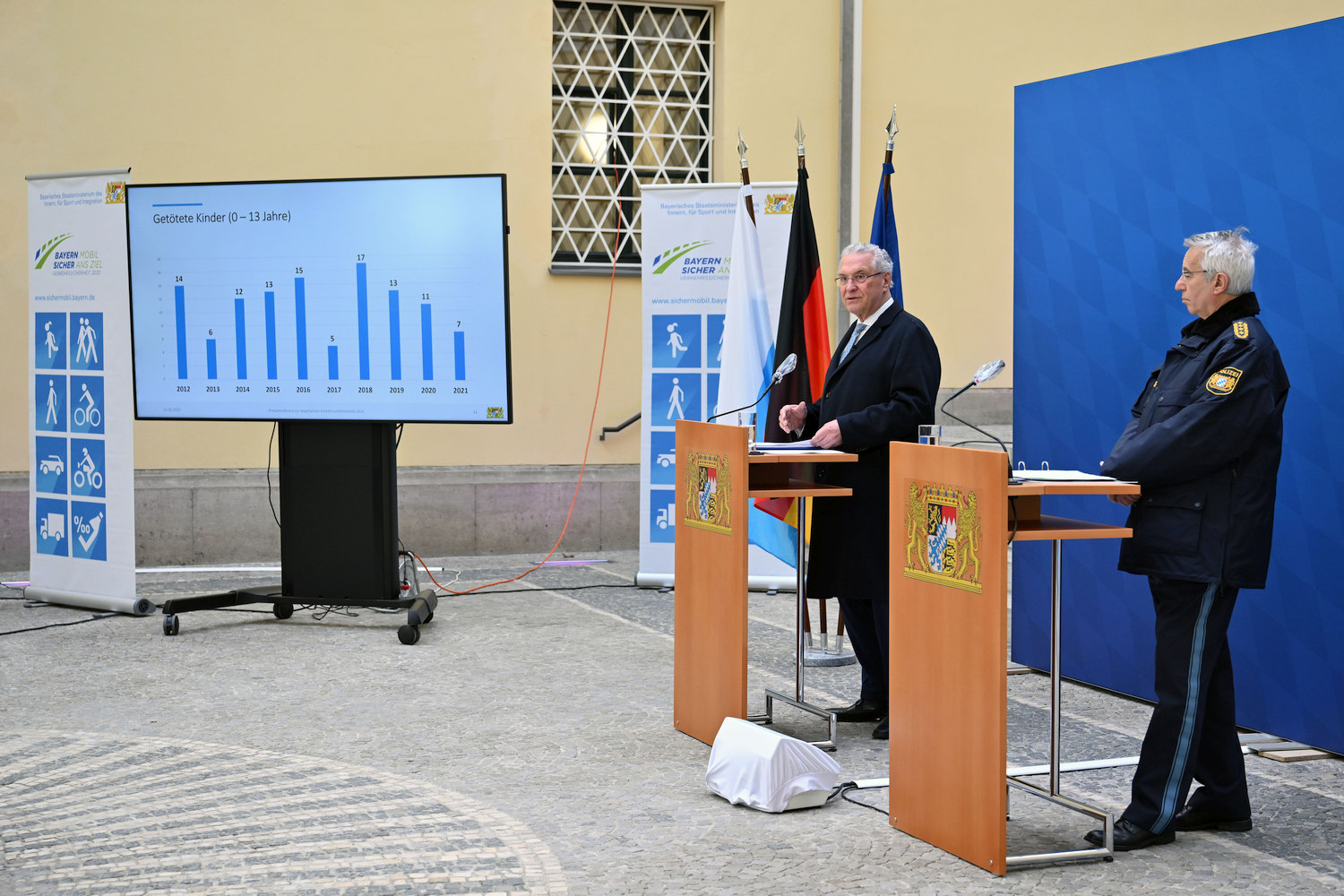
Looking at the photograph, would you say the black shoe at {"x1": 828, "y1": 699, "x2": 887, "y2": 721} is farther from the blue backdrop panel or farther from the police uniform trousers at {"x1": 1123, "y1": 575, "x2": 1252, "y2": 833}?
the police uniform trousers at {"x1": 1123, "y1": 575, "x2": 1252, "y2": 833}

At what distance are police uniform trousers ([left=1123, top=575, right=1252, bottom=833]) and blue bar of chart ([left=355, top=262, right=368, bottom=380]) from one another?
381 cm

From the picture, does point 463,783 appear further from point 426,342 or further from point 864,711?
point 426,342

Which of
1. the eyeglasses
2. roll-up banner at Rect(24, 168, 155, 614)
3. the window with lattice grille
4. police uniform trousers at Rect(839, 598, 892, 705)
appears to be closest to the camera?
the eyeglasses

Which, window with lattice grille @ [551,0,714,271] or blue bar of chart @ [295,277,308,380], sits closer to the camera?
blue bar of chart @ [295,277,308,380]

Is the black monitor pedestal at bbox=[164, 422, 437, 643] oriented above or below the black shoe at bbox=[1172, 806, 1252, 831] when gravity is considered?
above

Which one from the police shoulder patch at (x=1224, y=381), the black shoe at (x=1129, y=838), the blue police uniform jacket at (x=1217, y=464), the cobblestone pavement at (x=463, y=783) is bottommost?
the cobblestone pavement at (x=463, y=783)

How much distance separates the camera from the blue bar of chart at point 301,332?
19.4 ft

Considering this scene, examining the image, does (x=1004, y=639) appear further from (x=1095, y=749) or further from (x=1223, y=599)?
(x=1095, y=749)

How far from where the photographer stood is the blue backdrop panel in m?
4.00

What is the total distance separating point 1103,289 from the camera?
4750 mm

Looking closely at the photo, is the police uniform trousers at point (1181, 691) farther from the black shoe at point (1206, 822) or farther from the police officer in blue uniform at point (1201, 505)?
the black shoe at point (1206, 822)

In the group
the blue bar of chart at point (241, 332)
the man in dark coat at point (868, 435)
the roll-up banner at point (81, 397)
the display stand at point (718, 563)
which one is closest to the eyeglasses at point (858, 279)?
the man in dark coat at point (868, 435)

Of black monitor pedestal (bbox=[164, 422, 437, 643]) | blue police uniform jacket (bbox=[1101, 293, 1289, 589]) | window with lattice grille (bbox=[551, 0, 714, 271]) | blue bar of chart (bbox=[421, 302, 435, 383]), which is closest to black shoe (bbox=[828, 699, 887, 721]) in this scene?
blue police uniform jacket (bbox=[1101, 293, 1289, 589])

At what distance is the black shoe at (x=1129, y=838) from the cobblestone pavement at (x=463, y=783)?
0.03 m
